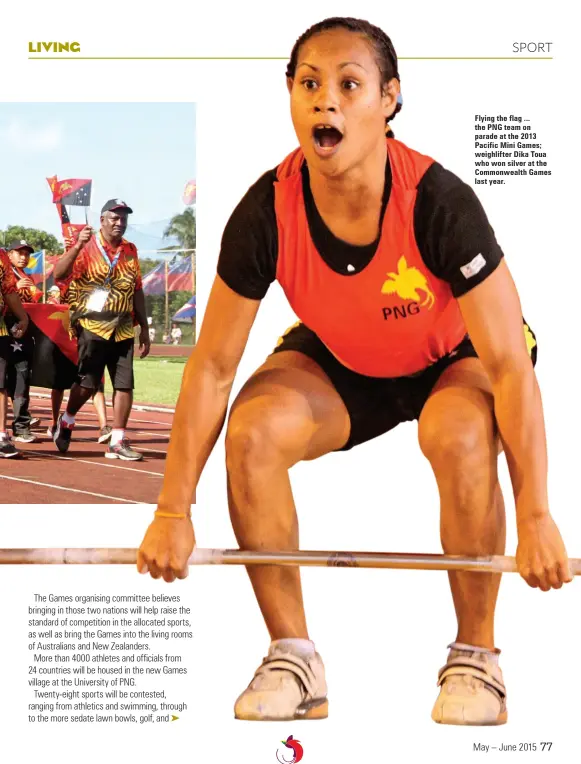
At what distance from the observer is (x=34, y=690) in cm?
255

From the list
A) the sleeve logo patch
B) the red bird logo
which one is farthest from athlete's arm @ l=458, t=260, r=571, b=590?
the red bird logo

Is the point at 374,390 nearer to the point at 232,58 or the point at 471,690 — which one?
the point at 471,690

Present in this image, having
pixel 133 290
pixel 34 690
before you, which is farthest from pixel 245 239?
pixel 34 690

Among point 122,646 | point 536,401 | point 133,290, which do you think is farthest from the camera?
point 133,290

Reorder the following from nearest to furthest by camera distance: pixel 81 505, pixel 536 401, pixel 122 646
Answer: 1. pixel 536 401
2. pixel 122 646
3. pixel 81 505

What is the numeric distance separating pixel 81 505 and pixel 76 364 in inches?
17.9

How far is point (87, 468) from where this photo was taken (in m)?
2.96

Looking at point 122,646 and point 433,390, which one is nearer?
point 433,390

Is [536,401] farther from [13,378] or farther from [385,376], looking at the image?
[13,378]

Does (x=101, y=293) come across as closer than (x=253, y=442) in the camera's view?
No

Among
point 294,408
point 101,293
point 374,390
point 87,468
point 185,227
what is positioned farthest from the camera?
point 101,293

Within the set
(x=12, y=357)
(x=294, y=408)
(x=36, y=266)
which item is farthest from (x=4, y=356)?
(x=294, y=408)

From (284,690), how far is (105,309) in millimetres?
1170

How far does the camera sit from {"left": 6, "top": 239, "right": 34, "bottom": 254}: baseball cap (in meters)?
2.96
